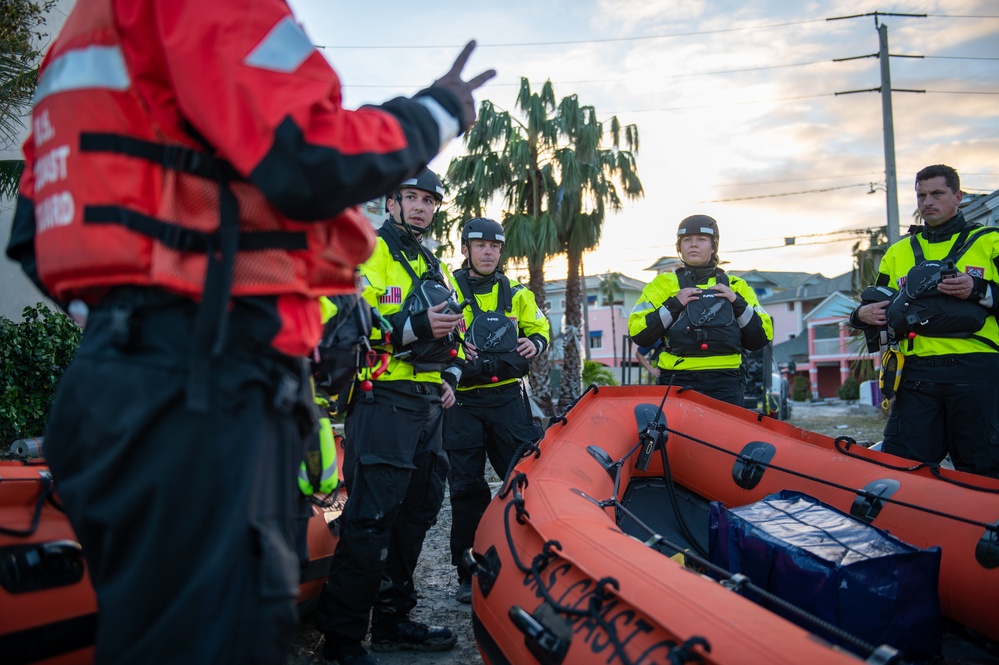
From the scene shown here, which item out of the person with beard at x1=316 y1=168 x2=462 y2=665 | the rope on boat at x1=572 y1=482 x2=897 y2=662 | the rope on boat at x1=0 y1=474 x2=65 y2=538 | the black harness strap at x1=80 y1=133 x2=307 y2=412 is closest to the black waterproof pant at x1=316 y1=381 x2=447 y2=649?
the person with beard at x1=316 y1=168 x2=462 y2=665

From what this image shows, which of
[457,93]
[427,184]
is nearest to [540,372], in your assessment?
[427,184]

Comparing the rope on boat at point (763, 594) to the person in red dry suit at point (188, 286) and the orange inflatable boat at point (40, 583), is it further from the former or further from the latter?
the person in red dry suit at point (188, 286)

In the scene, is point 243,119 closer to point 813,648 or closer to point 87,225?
point 87,225

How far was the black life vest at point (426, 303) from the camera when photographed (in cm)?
311

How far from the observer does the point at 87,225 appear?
49.8 inches

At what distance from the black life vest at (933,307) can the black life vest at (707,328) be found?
857 mm

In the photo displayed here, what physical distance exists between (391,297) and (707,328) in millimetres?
2093

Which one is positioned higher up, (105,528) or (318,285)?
(318,285)

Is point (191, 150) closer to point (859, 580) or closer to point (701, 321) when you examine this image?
point (859, 580)

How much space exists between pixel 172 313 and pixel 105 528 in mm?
385

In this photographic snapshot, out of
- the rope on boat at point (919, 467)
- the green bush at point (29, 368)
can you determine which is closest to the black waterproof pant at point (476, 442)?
the rope on boat at point (919, 467)

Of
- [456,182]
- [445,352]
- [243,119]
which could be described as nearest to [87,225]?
[243,119]

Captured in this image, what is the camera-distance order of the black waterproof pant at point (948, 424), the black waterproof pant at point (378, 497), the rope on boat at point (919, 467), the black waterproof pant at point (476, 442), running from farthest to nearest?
1. the black waterproof pant at point (476, 442)
2. the black waterproof pant at point (948, 424)
3. the black waterproof pant at point (378, 497)
4. the rope on boat at point (919, 467)

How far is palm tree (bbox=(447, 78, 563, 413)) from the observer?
12.0 m
